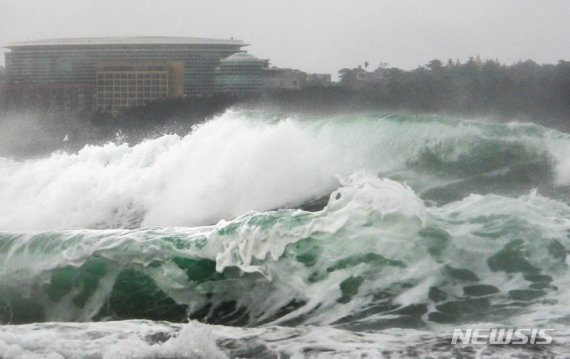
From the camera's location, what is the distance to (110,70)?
21328 mm

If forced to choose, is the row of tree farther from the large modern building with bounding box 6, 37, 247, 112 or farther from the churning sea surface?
the churning sea surface

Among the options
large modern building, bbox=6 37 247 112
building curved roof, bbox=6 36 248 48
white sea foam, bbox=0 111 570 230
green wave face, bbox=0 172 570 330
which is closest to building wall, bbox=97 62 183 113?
large modern building, bbox=6 37 247 112

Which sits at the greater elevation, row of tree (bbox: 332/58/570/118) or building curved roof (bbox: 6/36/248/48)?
building curved roof (bbox: 6/36/248/48)

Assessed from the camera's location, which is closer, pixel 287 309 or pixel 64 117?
pixel 287 309

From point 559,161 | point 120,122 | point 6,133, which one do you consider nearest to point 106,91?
point 120,122

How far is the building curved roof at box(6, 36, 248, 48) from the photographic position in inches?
811

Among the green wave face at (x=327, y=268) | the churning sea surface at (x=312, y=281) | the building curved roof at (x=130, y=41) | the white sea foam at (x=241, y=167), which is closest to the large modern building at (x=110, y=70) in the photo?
the building curved roof at (x=130, y=41)

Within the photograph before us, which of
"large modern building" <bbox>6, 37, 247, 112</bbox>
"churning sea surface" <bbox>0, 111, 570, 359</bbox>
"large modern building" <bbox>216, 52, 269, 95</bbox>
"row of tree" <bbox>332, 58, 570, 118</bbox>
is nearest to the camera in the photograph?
"churning sea surface" <bbox>0, 111, 570, 359</bbox>

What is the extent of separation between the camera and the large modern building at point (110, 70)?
2036cm

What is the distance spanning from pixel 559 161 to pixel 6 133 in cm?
1830

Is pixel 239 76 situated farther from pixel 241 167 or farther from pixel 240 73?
pixel 241 167

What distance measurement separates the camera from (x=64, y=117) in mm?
23141

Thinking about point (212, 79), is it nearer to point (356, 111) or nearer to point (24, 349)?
point (356, 111)

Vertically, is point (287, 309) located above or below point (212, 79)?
below
